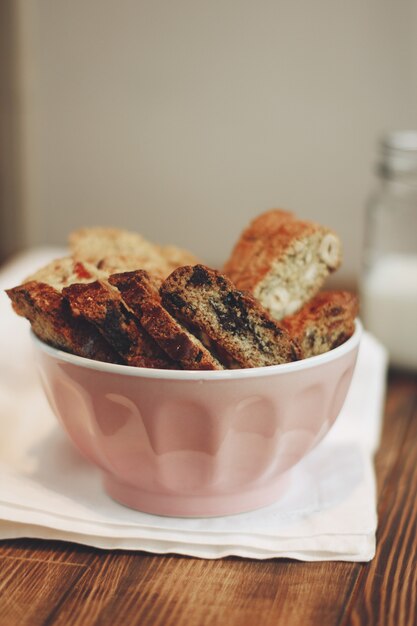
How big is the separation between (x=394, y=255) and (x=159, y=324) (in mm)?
844

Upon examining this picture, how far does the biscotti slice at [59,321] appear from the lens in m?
0.61

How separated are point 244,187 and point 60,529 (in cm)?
164

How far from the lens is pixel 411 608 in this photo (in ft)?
1.86

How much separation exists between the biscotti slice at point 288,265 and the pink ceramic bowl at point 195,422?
6 cm

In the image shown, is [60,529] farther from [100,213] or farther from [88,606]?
[100,213]

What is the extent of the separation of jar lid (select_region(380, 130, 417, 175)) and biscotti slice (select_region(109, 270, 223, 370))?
710mm

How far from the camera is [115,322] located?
0.60 meters

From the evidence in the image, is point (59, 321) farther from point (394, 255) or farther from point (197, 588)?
point (394, 255)

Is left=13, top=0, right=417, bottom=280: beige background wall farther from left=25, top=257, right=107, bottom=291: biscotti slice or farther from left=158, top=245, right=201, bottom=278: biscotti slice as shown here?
left=25, top=257, right=107, bottom=291: biscotti slice

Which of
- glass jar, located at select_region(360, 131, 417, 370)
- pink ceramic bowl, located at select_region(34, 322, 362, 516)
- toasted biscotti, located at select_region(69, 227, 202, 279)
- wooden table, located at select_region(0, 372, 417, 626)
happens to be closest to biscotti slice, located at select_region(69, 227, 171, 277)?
toasted biscotti, located at select_region(69, 227, 202, 279)

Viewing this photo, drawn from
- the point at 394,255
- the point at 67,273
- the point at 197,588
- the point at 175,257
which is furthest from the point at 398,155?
the point at 197,588

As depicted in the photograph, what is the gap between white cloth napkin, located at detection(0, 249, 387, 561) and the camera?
2.09ft

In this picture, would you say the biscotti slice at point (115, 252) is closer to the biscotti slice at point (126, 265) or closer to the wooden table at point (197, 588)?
the biscotti slice at point (126, 265)

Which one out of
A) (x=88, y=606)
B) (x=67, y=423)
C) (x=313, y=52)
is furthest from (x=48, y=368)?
(x=313, y=52)
